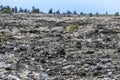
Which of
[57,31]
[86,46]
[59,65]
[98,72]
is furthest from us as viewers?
[57,31]

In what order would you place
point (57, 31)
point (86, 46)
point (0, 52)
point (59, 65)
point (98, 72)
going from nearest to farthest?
point (98, 72) < point (59, 65) < point (0, 52) < point (86, 46) < point (57, 31)

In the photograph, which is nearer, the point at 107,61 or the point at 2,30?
the point at 107,61

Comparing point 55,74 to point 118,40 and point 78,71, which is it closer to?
point 78,71

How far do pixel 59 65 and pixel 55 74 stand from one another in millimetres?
1409

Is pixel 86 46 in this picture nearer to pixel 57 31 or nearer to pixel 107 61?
pixel 107 61

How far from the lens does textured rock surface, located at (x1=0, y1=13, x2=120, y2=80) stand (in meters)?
20.8

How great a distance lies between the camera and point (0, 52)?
80.1 ft

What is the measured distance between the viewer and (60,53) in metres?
24.8

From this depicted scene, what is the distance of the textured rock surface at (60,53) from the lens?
2081 cm

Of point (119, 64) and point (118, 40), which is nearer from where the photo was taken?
point (119, 64)

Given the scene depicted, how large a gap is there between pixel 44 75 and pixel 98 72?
2.36 m

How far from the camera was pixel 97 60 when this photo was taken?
75.4 ft

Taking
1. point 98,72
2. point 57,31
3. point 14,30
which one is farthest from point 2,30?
point 98,72

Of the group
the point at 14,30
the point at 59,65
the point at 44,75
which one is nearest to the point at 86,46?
the point at 59,65
